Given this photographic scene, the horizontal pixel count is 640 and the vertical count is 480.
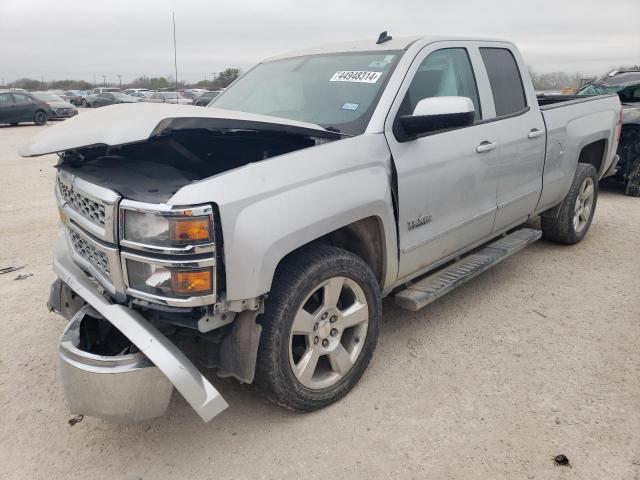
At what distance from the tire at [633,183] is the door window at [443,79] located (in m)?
5.01

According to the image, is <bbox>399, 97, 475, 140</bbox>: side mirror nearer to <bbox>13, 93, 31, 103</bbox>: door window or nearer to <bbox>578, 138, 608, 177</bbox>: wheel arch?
<bbox>578, 138, 608, 177</bbox>: wheel arch

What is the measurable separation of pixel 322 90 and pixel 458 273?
151cm

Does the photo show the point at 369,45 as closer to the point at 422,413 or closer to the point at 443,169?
the point at 443,169

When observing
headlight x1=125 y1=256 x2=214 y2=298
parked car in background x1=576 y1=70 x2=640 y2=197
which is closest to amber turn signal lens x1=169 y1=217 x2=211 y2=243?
headlight x1=125 y1=256 x2=214 y2=298

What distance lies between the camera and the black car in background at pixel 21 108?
21.1m

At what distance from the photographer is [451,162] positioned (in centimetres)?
325

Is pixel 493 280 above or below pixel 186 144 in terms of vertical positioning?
below

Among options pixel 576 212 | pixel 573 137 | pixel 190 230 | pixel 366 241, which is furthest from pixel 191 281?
pixel 576 212

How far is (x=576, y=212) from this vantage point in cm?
515

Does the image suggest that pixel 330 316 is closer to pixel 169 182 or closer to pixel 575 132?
pixel 169 182

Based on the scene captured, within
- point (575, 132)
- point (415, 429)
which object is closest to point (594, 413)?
point (415, 429)

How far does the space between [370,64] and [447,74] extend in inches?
23.2

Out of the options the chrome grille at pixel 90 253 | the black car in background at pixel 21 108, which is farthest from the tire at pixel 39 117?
the chrome grille at pixel 90 253

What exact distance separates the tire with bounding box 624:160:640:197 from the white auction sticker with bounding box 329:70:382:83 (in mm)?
5900
